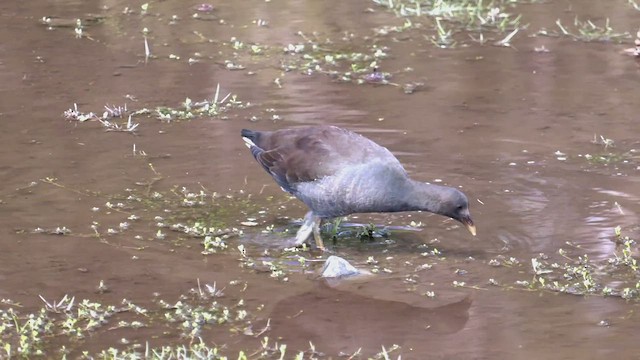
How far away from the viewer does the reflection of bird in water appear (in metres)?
6.20

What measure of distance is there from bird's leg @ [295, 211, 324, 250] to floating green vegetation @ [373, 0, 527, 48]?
182 inches

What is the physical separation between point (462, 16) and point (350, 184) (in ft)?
18.7

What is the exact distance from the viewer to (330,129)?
304 inches

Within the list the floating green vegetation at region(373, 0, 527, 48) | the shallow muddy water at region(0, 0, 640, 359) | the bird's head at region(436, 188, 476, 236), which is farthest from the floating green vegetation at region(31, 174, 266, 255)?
the floating green vegetation at region(373, 0, 527, 48)

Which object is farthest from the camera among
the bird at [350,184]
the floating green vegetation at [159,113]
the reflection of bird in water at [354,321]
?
the floating green vegetation at [159,113]

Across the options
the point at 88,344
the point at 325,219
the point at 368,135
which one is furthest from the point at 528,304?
the point at 368,135

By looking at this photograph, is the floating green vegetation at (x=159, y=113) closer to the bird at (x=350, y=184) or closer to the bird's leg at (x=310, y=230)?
the bird at (x=350, y=184)

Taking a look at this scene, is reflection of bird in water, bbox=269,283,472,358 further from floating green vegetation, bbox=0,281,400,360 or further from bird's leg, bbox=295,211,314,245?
bird's leg, bbox=295,211,314,245

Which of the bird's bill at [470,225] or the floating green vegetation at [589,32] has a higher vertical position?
the bird's bill at [470,225]

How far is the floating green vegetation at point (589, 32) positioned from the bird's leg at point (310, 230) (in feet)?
17.4

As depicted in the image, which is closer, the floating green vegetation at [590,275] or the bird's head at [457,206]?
the floating green vegetation at [590,275]

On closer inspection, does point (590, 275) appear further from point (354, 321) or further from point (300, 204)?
point (300, 204)

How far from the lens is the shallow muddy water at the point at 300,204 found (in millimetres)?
6445

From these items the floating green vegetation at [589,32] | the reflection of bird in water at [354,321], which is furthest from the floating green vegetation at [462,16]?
the reflection of bird in water at [354,321]
